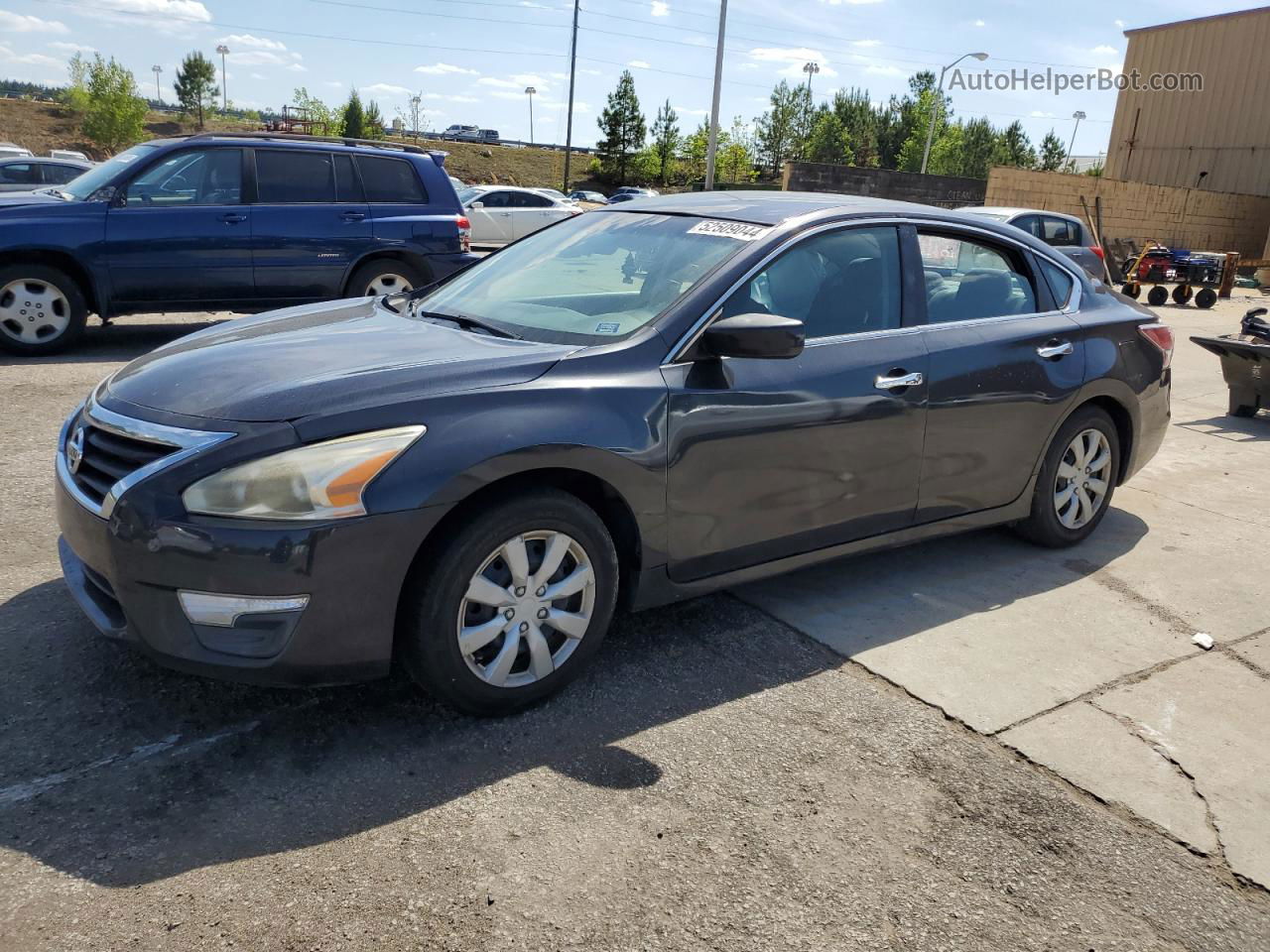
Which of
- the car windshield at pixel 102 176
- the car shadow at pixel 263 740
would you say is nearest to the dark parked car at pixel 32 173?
the car windshield at pixel 102 176

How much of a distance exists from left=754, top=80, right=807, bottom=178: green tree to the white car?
5732 cm

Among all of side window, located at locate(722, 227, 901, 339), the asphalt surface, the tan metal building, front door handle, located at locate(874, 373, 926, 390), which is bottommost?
the asphalt surface

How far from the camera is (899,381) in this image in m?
3.93

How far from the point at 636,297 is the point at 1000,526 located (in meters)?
2.56

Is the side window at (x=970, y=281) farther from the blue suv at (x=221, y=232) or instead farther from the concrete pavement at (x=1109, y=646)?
Answer: the blue suv at (x=221, y=232)

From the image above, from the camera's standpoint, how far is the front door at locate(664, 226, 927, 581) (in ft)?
11.2

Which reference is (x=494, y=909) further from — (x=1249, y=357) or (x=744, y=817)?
(x=1249, y=357)

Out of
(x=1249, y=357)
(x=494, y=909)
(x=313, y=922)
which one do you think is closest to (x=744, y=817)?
(x=494, y=909)

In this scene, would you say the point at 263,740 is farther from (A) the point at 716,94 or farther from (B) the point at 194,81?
(B) the point at 194,81

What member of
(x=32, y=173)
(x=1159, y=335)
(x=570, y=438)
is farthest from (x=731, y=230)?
(x=32, y=173)

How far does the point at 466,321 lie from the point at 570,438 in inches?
36.0

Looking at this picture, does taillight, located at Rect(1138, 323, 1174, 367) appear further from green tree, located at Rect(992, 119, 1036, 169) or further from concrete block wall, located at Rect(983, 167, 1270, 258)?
green tree, located at Rect(992, 119, 1036, 169)

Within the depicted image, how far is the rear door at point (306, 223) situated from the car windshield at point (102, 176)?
0.94 m

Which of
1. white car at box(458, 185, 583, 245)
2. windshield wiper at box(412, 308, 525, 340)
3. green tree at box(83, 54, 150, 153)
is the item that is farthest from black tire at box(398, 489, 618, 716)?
green tree at box(83, 54, 150, 153)
